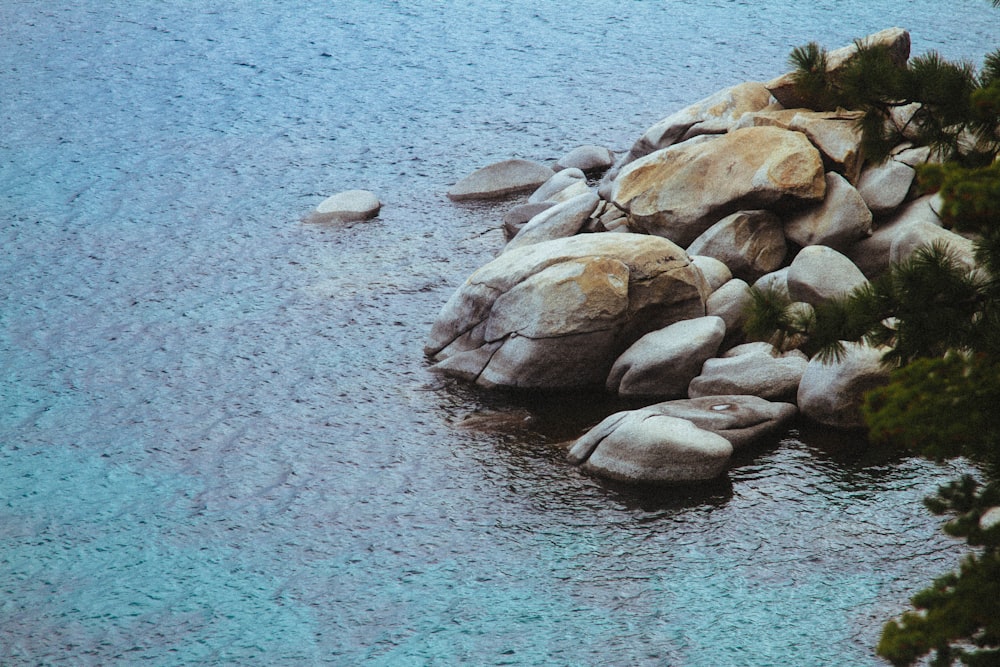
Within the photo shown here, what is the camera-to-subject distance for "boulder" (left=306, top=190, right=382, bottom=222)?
17359 mm

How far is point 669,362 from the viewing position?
11.7m

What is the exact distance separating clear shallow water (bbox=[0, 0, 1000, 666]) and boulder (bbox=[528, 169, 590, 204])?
2.63 feet

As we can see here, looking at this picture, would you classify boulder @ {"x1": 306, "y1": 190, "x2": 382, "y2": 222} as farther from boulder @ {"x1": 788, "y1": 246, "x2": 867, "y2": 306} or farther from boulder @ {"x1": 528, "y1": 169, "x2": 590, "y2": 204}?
boulder @ {"x1": 788, "y1": 246, "x2": 867, "y2": 306}

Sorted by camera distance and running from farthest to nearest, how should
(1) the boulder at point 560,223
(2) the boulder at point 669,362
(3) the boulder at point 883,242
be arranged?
(1) the boulder at point 560,223 → (3) the boulder at point 883,242 → (2) the boulder at point 669,362

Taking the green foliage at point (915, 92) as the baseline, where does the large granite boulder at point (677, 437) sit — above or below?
below

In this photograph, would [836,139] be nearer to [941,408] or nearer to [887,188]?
[887,188]

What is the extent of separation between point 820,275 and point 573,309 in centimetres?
278

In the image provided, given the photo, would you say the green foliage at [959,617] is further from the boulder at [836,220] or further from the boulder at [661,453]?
the boulder at [836,220]

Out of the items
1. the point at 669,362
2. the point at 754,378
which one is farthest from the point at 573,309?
the point at 754,378

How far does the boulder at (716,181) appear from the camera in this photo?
13055 millimetres

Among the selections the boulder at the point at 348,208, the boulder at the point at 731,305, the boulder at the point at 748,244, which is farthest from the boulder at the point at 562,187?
the boulder at the point at 731,305

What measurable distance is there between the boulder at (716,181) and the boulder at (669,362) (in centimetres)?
210

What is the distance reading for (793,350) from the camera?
12.0 meters

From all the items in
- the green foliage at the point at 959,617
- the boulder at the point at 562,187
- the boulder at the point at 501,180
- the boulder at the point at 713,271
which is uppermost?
the green foliage at the point at 959,617
